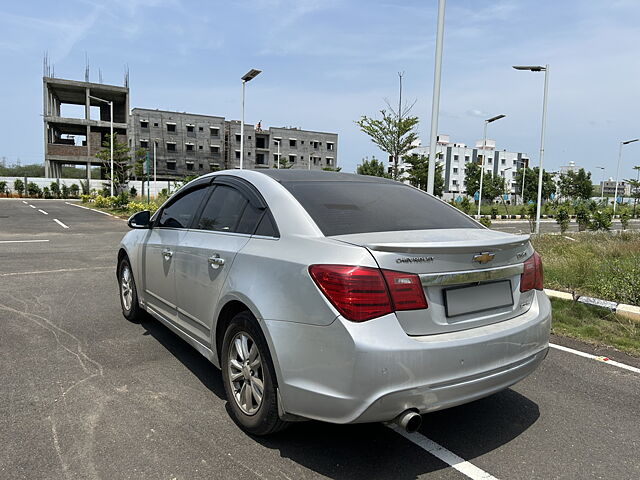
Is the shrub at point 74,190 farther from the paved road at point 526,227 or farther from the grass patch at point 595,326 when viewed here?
the grass patch at point 595,326

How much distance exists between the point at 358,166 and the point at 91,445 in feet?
167

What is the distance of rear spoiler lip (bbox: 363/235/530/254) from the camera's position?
2.39 metres

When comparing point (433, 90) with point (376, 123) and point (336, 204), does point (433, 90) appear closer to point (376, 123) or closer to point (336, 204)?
point (336, 204)

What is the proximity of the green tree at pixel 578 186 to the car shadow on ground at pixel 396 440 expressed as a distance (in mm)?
74019

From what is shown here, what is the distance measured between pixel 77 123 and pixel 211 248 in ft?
203

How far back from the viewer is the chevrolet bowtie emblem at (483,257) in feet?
8.55

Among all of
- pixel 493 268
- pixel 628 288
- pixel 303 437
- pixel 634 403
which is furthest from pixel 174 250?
pixel 628 288

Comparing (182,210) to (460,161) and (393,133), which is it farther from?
(460,161)

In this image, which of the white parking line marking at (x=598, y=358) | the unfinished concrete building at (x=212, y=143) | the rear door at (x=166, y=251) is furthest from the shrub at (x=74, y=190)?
the white parking line marking at (x=598, y=358)

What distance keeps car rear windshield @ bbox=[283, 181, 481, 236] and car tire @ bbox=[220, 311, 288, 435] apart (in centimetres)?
76

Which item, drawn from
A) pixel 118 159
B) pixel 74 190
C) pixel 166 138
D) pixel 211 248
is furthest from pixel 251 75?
pixel 166 138

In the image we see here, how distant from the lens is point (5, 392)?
135 inches

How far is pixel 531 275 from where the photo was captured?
303 cm

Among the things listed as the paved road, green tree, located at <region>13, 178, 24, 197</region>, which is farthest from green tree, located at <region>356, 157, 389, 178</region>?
green tree, located at <region>13, 178, 24, 197</region>
